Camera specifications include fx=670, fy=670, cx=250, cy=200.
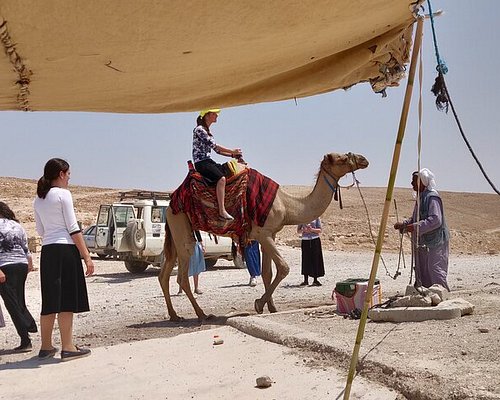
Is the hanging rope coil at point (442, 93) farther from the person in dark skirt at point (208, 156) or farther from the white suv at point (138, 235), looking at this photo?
the white suv at point (138, 235)

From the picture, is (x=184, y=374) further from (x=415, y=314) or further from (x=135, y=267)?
(x=135, y=267)

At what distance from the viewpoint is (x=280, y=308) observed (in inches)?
391

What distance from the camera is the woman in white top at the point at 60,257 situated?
21.1ft

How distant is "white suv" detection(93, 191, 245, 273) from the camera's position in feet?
58.2

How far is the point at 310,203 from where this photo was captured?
378 inches

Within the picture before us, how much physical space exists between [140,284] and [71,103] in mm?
12851

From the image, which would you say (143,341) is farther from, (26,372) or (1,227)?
(1,227)

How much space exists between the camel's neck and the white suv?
7.99 m

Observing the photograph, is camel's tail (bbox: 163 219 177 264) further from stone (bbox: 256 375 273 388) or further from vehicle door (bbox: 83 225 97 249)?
vehicle door (bbox: 83 225 97 249)

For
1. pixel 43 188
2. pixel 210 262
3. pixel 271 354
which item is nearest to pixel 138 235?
pixel 210 262

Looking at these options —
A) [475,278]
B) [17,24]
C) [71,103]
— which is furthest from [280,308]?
[17,24]

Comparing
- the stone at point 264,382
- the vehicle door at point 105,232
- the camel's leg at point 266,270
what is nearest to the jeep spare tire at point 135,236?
the vehicle door at point 105,232

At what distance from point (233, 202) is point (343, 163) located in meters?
1.70

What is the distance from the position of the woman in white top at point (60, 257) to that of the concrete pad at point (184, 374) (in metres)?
0.47
